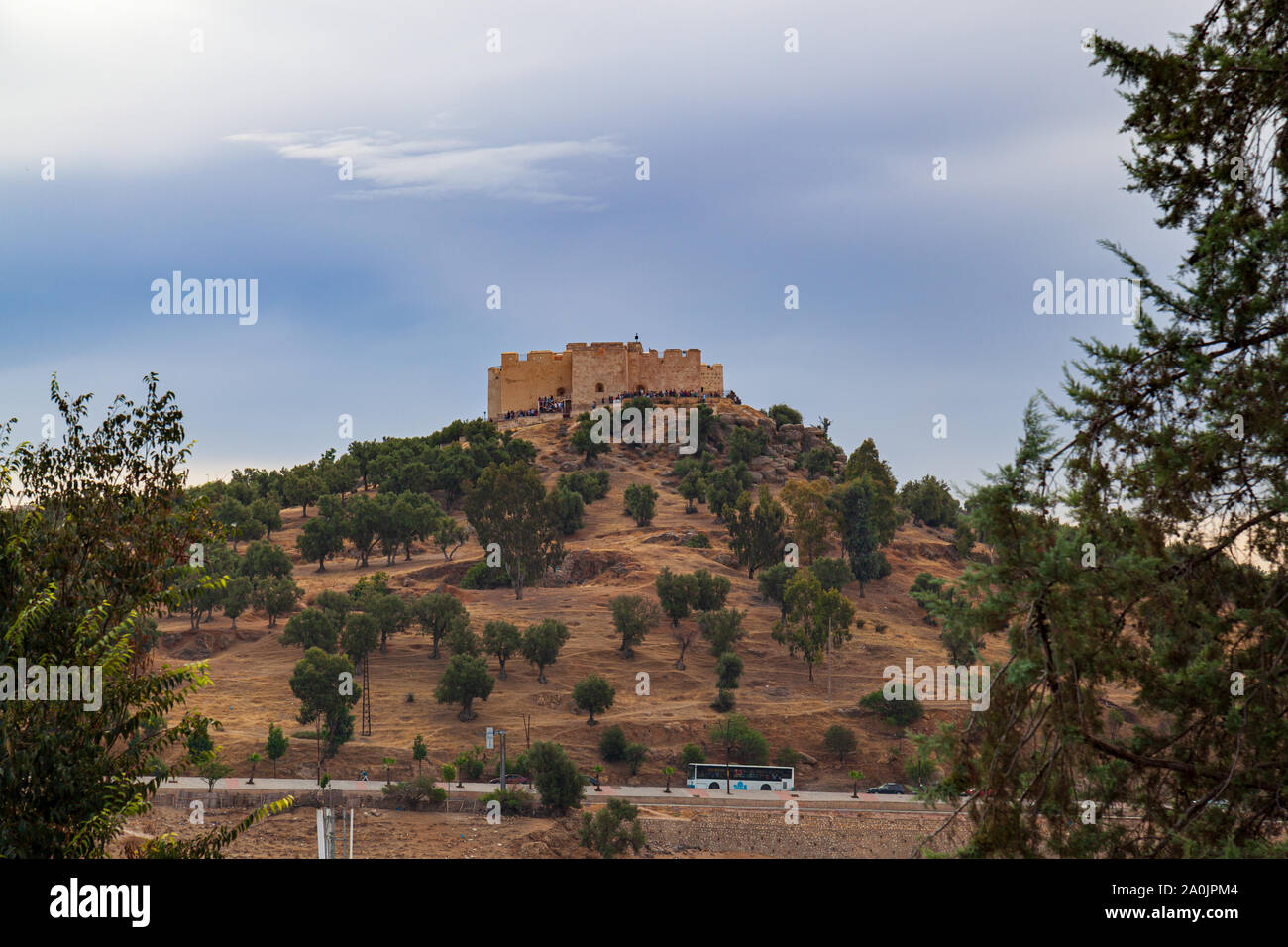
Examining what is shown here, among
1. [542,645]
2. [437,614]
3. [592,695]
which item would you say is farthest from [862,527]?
[437,614]

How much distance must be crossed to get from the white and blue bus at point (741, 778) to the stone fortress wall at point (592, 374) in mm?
61913

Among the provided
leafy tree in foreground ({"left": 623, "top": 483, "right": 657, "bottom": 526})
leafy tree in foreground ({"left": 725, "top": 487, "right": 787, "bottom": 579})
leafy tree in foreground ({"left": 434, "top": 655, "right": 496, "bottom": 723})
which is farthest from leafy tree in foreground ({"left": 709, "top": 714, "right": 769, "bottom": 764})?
leafy tree in foreground ({"left": 623, "top": 483, "right": 657, "bottom": 526})

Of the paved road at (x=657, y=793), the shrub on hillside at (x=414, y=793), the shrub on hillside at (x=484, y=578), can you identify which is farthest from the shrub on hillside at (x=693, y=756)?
the shrub on hillside at (x=484, y=578)

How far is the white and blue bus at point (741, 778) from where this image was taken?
163 ft

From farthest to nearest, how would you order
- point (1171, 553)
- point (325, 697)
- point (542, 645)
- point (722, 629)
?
point (722, 629) → point (542, 645) → point (325, 697) → point (1171, 553)

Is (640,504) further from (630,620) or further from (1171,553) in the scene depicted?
(1171,553)

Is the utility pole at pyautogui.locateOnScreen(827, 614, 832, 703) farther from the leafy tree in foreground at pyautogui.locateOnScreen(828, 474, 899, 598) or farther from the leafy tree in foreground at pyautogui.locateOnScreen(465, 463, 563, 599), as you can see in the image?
the leafy tree in foreground at pyautogui.locateOnScreen(465, 463, 563, 599)

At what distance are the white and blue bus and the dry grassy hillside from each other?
2.04 metres

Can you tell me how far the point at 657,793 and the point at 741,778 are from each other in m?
4.31

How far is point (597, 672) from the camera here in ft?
200

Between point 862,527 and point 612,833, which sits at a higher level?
point 862,527
